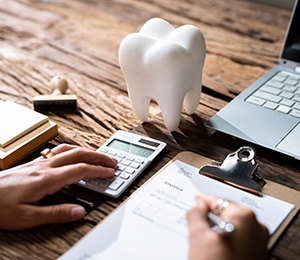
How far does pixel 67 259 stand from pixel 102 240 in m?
0.05

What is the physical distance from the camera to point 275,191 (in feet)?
2.52

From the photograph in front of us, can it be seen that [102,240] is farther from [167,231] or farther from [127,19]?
[127,19]

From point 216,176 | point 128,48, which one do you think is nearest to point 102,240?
point 216,176

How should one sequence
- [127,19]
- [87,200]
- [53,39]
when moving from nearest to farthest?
[87,200] → [53,39] → [127,19]

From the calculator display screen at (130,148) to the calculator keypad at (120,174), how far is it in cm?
2

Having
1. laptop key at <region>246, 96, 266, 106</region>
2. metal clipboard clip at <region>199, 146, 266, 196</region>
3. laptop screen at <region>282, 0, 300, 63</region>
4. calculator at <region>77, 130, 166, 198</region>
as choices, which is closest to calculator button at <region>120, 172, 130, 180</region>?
calculator at <region>77, 130, 166, 198</region>

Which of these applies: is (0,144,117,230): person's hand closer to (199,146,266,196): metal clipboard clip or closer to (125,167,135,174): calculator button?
(125,167,135,174): calculator button

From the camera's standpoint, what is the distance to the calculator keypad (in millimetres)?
→ 764

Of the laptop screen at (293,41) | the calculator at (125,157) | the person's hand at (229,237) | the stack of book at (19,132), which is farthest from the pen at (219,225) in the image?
the laptop screen at (293,41)

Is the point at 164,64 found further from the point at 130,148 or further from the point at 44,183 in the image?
the point at 44,183

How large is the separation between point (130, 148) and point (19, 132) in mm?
190

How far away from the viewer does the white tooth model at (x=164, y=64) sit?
0.83 meters

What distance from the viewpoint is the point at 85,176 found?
0.76 metres

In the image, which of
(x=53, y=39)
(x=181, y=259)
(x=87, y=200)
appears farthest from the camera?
(x=53, y=39)
